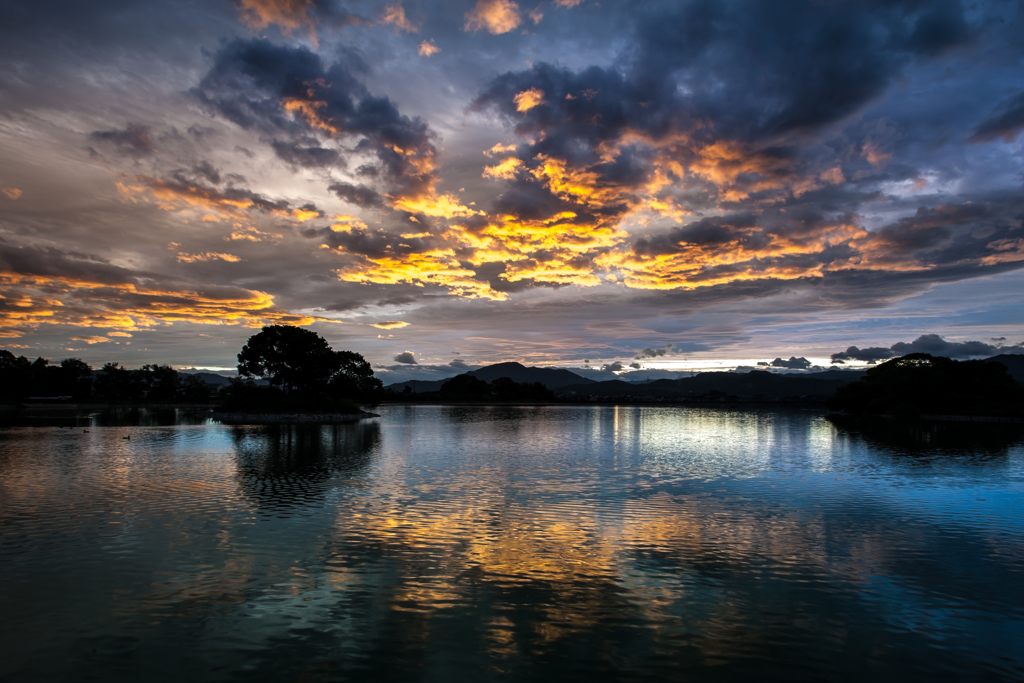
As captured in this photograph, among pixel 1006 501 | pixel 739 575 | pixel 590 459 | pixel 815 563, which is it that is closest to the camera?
pixel 739 575

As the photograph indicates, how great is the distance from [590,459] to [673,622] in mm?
30491

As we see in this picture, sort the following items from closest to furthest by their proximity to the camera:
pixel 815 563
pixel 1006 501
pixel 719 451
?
1. pixel 815 563
2. pixel 1006 501
3. pixel 719 451

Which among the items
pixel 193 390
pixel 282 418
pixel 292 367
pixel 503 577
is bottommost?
pixel 282 418

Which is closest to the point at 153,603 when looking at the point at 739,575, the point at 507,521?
the point at 507,521

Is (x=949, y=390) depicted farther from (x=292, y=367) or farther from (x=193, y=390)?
(x=193, y=390)

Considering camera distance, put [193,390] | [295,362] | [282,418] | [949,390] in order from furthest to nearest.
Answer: [193,390] → [949,390] → [295,362] → [282,418]

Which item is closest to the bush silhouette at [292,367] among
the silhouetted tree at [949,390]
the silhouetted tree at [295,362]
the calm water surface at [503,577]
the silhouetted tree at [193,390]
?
the silhouetted tree at [295,362]

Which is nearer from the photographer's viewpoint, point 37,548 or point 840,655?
point 840,655

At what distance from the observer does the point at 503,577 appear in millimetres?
15273

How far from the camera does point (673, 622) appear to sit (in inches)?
490

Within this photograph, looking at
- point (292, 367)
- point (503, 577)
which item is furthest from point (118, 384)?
point (503, 577)

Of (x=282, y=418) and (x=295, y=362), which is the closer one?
(x=282, y=418)

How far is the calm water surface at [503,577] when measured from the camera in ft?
A: 35.2

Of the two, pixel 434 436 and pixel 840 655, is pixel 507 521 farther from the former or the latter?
pixel 434 436
